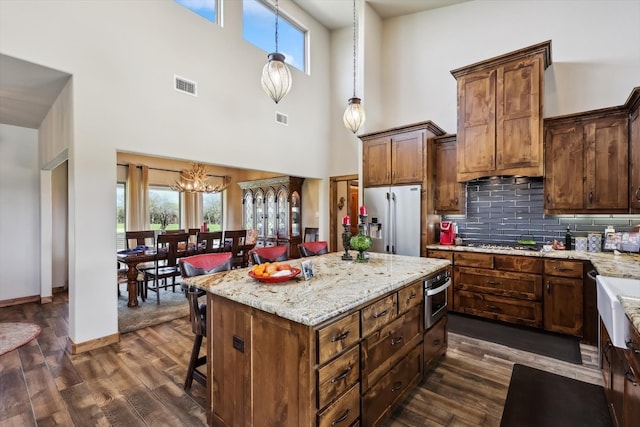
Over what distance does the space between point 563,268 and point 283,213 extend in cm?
519

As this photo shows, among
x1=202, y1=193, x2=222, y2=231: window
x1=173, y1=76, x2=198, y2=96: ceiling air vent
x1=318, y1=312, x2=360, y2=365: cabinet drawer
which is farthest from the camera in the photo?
x1=202, y1=193, x2=222, y2=231: window

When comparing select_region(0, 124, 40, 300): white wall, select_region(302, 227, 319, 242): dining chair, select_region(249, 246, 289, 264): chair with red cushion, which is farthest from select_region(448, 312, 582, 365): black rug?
select_region(0, 124, 40, 300): white wall

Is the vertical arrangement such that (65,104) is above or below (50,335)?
above

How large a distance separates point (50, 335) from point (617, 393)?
532 cm

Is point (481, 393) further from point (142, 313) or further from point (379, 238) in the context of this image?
point (142, 313)

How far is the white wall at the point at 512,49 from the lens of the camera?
3.68 meters

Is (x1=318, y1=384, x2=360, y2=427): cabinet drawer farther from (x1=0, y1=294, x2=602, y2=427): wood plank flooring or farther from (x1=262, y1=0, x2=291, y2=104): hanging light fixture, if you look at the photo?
(x1=262, y1=0, x2=291, y2=104): hanging light fixture

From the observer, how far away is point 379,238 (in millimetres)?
4648

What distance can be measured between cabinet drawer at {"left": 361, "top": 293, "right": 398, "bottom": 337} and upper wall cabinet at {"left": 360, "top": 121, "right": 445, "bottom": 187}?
2.77 metres

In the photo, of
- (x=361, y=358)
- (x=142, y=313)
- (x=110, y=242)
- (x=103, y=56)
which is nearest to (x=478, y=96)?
(x=361, y=358)

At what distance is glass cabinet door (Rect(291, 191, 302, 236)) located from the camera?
6819 millimetres

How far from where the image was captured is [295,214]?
688cm

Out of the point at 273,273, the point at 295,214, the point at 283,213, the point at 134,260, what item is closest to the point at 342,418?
the point at 273,273

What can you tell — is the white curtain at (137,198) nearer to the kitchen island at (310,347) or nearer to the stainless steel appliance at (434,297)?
the kitchen island at (310,347)
